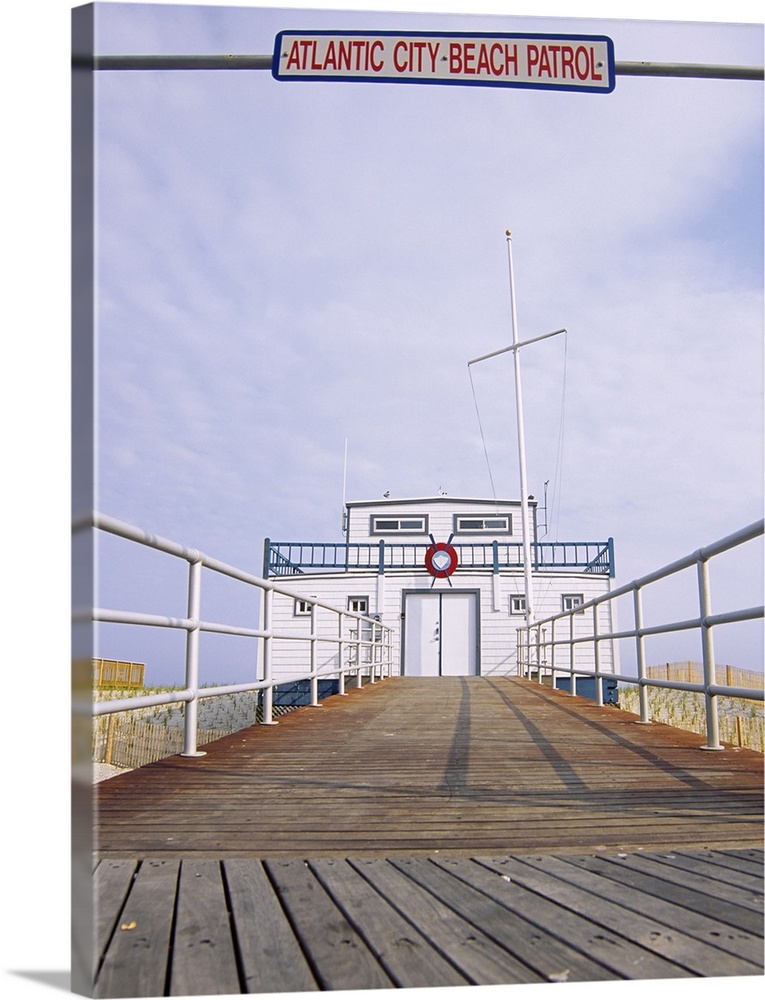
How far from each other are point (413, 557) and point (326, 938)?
17311 millimetres

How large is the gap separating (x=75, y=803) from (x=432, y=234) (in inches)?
302

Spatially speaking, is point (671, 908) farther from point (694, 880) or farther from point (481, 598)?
point (481, 598)

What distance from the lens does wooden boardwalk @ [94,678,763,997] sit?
1438 millimetres

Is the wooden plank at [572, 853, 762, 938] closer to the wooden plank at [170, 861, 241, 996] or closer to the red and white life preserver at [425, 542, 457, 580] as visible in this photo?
the wooden plank at [170, 861, 241, 996]

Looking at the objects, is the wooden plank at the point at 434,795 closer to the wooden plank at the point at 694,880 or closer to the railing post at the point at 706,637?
the wooden plank at the point at 694,880

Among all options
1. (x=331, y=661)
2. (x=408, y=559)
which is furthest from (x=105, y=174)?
(x=408, y=559)

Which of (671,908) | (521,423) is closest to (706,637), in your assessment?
(671,908)

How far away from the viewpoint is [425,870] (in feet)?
6.59

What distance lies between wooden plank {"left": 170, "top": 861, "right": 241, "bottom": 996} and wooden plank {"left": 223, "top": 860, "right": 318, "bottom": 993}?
0.07ft

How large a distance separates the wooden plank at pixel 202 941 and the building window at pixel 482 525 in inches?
706

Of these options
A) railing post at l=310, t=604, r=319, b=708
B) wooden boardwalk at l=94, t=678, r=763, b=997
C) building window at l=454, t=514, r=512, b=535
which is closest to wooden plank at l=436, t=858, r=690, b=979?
wooden boardwalk at l=94, t=678, r=763, b=997

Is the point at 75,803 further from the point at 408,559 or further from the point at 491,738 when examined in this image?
the point at 408,559

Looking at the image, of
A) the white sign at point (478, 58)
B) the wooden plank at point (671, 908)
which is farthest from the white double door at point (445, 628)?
the wooden plank at point (671, 908)

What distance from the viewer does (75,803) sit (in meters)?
1.43
